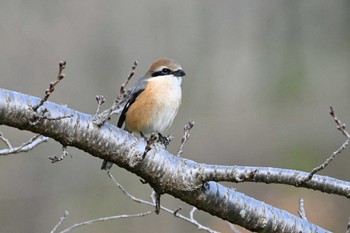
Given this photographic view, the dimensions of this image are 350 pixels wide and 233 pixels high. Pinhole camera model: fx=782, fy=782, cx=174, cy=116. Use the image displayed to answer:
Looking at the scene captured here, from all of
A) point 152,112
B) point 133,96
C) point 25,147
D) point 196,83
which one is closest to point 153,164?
point 25,147

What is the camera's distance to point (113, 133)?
252 cm

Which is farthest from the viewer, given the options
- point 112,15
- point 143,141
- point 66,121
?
point 112,15

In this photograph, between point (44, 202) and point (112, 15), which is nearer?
point (44, 202)

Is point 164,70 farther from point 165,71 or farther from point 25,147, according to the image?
point 25,147

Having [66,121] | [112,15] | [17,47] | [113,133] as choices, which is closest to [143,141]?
[113,133]

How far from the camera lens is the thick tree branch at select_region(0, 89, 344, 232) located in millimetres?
2314

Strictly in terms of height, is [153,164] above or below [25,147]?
above

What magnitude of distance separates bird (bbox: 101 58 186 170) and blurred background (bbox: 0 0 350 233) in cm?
373

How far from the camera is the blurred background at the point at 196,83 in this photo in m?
8.54

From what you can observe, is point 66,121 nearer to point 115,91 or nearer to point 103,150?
point 103,150

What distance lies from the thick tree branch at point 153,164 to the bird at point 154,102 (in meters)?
1.37

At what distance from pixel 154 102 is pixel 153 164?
1.55 meters

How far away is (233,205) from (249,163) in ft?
21.6

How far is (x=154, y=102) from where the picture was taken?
4.11m
